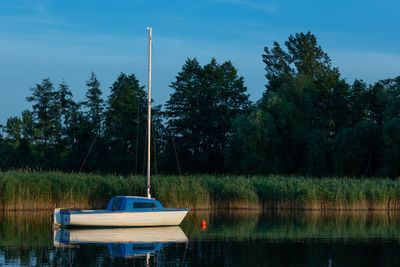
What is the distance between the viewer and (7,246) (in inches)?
878

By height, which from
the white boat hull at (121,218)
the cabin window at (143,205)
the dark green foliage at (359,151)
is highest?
the dark green foliage at (359,151)

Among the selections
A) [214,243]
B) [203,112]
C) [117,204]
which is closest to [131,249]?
[214,243]

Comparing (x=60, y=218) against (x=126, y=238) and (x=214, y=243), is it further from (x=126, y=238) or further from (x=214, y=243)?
(x=214, y=243)

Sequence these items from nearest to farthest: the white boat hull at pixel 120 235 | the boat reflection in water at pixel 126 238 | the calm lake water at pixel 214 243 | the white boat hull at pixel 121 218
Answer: the calm lake water at pixel 214 243 < the boat reflection in water at pixel 126 238 < the white boat hull at pixel 120 235 < the white boat hull at pixel 121 218

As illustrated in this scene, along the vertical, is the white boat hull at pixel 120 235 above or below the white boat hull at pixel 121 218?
below

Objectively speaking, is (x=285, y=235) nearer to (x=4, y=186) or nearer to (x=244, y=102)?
(x=4, y=186)

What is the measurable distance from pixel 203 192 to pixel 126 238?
45.5 ft

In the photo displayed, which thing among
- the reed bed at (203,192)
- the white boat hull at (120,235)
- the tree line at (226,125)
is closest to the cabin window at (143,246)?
Result: the white boat hull at (120,235)

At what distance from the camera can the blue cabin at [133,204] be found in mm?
28594

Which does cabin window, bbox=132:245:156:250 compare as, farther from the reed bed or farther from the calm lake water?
the reed bed

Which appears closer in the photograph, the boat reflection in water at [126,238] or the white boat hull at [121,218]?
the boat reflection in water at [126,238]

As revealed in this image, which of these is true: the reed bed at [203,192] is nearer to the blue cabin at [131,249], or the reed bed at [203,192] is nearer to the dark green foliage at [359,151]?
the blue cabin at [131,249]

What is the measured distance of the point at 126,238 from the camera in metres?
25.0

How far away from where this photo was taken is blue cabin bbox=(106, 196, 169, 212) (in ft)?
93.8
